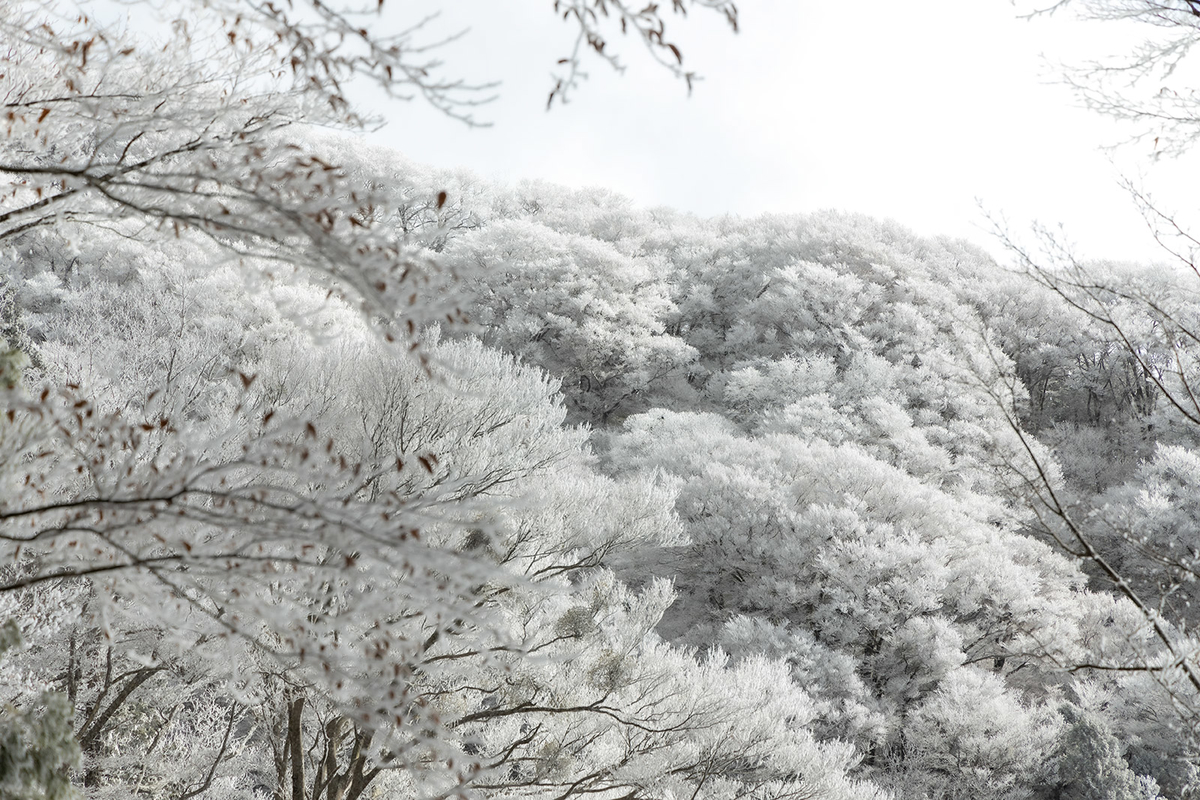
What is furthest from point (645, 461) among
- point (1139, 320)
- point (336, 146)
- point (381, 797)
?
point (336, 146)

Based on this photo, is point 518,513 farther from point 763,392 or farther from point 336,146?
point 336,146

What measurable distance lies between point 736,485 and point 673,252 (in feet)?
52.6

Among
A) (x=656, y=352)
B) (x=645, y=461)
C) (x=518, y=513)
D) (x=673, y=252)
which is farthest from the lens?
(x=673, y=252)

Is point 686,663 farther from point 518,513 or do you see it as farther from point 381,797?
point 381,797

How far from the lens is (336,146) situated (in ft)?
112

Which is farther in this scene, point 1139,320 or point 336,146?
point 336,146

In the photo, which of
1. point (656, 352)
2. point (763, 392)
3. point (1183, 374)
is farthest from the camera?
point (656, 352)

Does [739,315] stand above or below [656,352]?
above

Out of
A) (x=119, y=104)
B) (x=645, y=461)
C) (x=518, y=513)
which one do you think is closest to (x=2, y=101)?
(x=119, y=104)

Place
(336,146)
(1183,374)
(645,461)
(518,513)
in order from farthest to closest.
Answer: (336,146), (645,461), (518,513), (1183,374)

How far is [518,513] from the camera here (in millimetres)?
6953

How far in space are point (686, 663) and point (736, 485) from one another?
26.6 feet

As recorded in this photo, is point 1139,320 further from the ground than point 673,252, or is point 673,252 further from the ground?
point 673,252

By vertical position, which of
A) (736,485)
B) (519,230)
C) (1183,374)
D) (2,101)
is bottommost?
(736,485)
